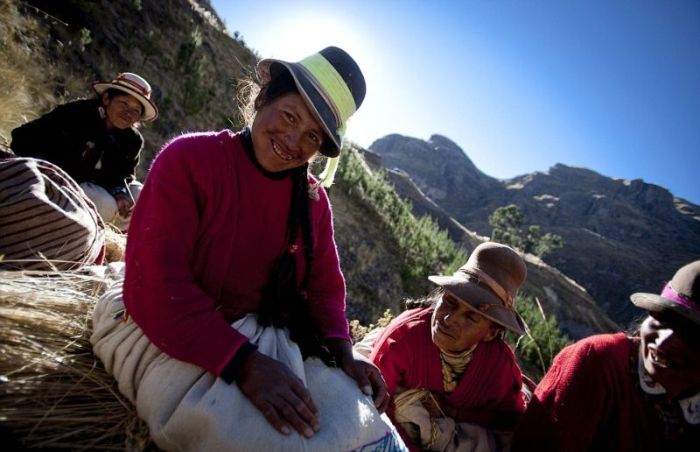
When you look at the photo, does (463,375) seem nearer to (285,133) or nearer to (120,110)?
(285,133)

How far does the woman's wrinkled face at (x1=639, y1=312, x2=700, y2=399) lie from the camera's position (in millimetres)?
1541

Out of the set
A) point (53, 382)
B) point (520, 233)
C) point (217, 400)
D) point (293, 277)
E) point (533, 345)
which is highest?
point (520, 233)

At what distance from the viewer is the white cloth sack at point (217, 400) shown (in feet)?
3.24

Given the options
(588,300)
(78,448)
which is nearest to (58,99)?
(78,448)

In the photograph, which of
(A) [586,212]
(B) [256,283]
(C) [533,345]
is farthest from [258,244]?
(A) [586,212]

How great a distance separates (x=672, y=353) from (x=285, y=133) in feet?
5.95

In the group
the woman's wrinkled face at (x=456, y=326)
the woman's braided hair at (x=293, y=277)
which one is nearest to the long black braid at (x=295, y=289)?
the woman's braided hair at (x=293, y=277)

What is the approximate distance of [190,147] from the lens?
1.31 meters

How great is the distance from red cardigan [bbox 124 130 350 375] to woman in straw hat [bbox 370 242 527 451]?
68 cm

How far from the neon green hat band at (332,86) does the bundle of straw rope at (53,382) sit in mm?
1182

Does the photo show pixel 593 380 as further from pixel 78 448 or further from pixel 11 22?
pixel 11 22

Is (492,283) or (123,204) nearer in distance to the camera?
(492,283)

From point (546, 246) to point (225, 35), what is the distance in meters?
45.9

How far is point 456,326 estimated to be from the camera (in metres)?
2.04
